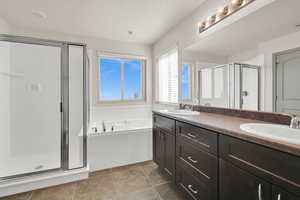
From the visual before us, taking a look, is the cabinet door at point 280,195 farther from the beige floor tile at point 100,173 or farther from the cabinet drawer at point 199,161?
the beige floor tile at point 100,173

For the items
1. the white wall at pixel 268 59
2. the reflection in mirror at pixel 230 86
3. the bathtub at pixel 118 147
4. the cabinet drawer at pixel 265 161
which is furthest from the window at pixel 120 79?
the cabinet drawer at pixel 265 161

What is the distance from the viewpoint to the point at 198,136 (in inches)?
47.0

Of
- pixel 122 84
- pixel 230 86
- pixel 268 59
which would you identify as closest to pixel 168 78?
pixel 122 84

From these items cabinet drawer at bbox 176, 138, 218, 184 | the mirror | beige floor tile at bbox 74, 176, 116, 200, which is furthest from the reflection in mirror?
beige floor tile at bbox 74, 176, 116, 200

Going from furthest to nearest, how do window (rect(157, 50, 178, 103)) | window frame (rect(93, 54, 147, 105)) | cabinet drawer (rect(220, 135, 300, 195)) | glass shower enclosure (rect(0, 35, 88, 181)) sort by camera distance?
window frame (rect(93, 54, 147, 105))
window (rect(157, 50, 178, 103))
glass shower enclosure (rect(0, 35, 88, 181))
cabinet drawer (rect(220, 135, 300, 195))

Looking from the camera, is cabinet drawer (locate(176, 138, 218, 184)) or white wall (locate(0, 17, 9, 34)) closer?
cabinet drawer (locate(176, 138, 218, 184))

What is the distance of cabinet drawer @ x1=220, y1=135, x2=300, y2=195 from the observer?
2.04 feet

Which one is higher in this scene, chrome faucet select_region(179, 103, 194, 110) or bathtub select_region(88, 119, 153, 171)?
chrome faucet select_region(179, 103, 194, 110)

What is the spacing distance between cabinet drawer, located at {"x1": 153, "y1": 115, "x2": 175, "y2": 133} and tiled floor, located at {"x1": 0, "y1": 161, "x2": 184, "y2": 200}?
0.74 metres

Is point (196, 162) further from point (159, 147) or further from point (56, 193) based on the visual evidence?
point (56, 193)

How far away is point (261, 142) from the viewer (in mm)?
729

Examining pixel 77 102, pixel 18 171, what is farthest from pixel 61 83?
pixel 18 171

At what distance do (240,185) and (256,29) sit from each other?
4.49 feet

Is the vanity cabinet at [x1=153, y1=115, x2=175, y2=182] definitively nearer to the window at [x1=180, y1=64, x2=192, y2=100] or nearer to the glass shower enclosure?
the window at [x1=180, y1=64, x2=192, y2=100]
